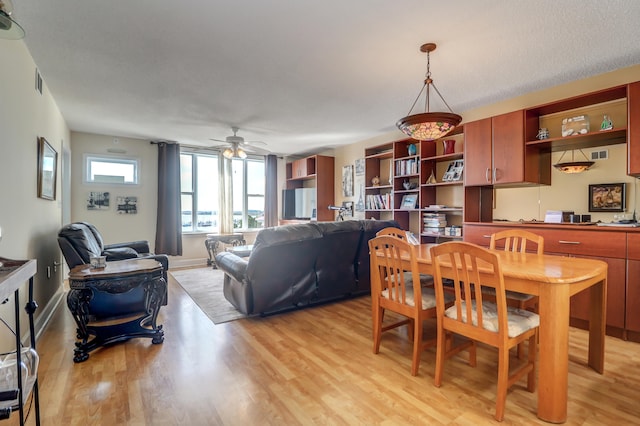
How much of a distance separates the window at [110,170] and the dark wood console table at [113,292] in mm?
3588

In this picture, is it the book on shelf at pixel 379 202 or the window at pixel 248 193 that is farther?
the window at pixel 248 193

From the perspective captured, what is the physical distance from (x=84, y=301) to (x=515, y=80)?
439cm

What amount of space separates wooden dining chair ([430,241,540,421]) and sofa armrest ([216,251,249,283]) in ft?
6.11

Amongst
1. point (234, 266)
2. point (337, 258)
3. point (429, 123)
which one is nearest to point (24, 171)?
point (234, 266)

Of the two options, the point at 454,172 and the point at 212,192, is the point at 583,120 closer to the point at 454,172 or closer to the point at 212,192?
the point at 454,172

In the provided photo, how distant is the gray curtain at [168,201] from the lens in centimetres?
596

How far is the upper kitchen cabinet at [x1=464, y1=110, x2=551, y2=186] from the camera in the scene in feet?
11.2

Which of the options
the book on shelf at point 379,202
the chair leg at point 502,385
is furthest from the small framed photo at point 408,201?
the chair leg at point 502,385

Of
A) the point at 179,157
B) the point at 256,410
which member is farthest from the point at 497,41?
the point at 179,157

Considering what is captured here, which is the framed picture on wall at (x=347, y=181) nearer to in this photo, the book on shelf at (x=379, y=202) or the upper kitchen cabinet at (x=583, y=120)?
the book on shelf at (x=379, y=202)

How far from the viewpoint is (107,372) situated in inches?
84.7

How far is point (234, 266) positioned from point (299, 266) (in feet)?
2.18

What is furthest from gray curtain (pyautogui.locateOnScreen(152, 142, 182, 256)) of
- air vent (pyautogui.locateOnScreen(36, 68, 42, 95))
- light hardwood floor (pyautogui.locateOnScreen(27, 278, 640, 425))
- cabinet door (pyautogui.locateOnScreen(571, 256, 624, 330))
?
cabinet door (pyautogui.locateOnScreen(571, 256, 624, 330))

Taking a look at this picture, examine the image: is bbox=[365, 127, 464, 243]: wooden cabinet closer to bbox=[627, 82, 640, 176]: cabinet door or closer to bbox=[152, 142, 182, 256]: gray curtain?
bbox=[627, 82, 640, 176]: cabinet door
